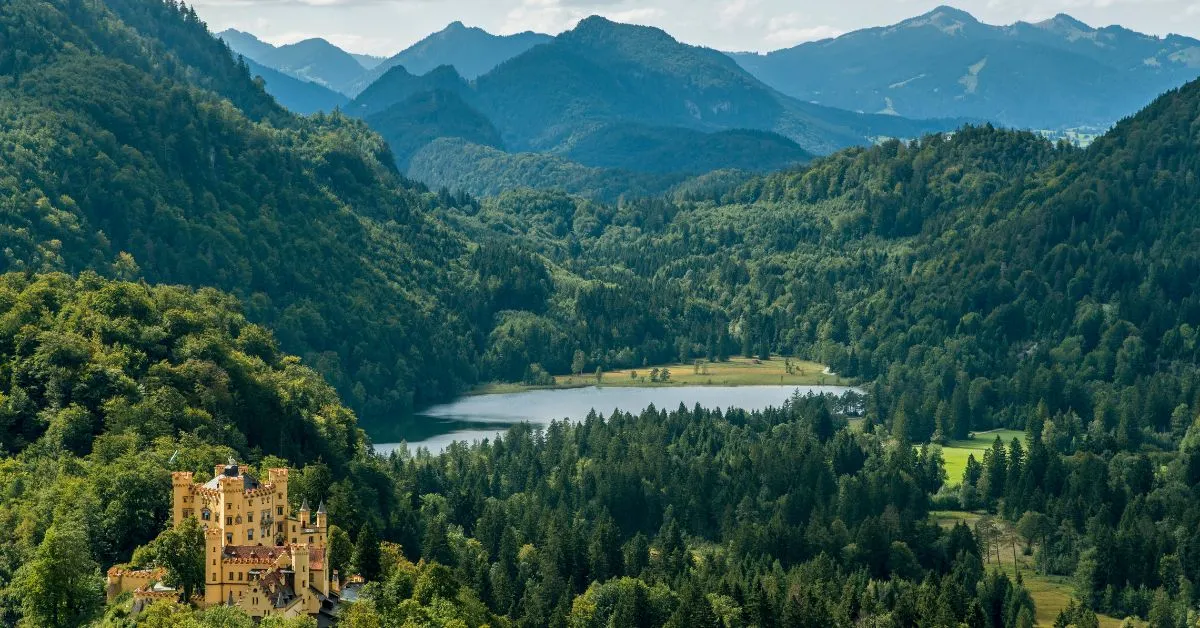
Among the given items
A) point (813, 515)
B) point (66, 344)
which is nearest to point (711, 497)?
point (813, 515)

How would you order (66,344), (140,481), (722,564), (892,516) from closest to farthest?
(140,481) → (66,344) → (722,564) → (892,516)

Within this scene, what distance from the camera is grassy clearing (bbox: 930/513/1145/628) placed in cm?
15238

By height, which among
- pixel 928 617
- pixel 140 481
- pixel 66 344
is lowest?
pixel 928 617

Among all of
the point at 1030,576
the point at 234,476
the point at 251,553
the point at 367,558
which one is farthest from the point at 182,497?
the point at 1030,576

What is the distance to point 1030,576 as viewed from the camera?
6486 inches

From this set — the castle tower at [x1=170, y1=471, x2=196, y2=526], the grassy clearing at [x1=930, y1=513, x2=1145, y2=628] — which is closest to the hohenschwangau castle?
the castle tower at [x1=170, y1=471, x2=196, y2=526]

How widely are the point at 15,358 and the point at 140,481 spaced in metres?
32.3

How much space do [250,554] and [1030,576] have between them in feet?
274

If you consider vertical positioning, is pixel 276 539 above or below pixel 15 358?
below

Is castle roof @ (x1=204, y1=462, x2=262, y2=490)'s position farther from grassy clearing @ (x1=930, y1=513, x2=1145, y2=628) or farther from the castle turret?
grassy clearing @ (x1=930, y1=513, x2=1145, y2=628)

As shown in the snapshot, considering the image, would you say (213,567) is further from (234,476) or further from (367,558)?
(367,558)

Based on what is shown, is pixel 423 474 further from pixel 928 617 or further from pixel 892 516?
pixel 928 617

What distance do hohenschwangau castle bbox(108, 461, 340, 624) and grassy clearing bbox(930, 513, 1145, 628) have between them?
2572 inches

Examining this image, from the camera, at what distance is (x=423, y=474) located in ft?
574
